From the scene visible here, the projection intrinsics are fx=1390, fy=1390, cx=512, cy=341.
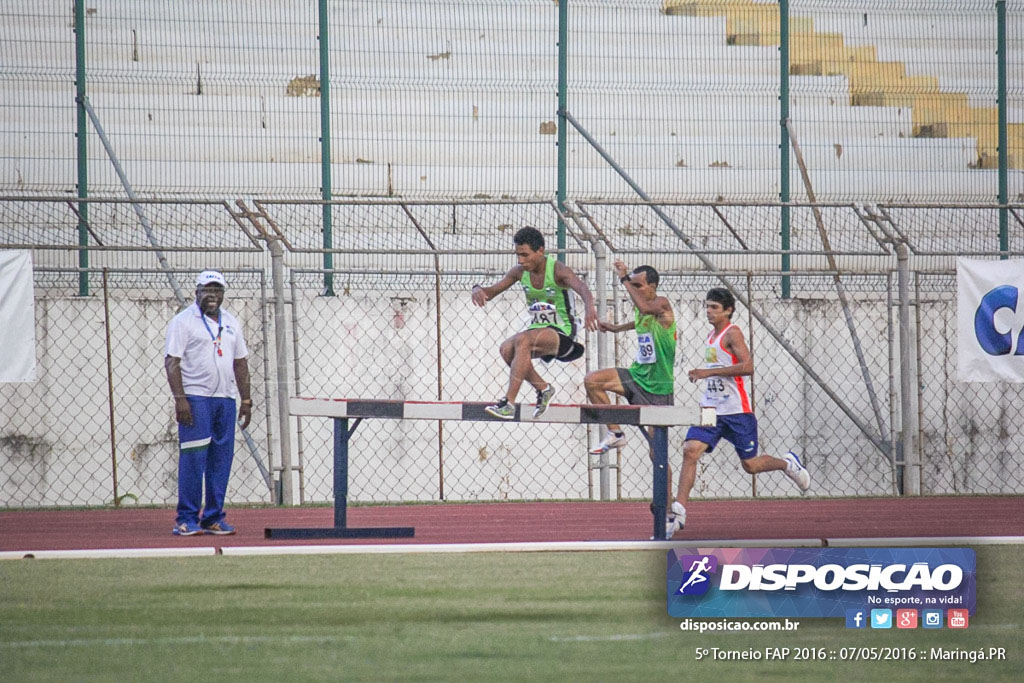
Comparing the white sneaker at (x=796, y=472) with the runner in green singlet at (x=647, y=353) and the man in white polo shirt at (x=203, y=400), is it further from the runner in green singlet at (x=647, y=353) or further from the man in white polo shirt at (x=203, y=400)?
the man in white polo shirt at (x=203, y=400)

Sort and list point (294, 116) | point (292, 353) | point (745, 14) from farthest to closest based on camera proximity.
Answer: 1. point (745, 14)
2. point (294, 116)
3. point (292, 353)

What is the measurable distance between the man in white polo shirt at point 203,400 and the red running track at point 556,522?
0.27 metres

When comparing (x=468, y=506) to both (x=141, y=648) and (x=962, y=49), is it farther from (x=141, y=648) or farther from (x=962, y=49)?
(x=962, y=49)

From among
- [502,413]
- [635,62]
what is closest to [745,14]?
[635,62]

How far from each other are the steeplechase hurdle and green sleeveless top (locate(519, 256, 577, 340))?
4.09 ft

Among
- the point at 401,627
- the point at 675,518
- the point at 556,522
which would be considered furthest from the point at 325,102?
the point at 401,627

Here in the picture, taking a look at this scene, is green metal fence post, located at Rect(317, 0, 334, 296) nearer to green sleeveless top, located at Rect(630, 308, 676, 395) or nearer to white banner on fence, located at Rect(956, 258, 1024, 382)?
green sleeveless top, located at Rect(630, 308, 676, 395)

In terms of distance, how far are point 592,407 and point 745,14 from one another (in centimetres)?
854

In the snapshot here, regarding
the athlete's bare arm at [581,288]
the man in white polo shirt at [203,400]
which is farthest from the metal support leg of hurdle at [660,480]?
the man in white polo shirt at [203,400]

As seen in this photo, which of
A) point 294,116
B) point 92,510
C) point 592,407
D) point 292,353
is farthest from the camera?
point 294,116

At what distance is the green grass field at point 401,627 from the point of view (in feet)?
16.8

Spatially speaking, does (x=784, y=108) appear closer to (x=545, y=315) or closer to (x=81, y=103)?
(x=545, y=315)

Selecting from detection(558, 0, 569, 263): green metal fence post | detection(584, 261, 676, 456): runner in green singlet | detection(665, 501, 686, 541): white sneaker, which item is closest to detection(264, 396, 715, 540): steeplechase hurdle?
detection(665, 501, 686, 541): white sneaker

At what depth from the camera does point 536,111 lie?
1553cm
